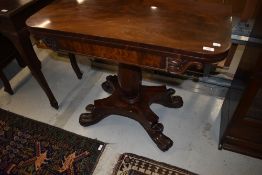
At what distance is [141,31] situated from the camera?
37.2 inches

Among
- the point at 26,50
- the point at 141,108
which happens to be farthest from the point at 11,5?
the point at 141,108

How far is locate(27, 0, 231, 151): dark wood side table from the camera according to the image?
0.87 m

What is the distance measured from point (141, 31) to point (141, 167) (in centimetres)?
85

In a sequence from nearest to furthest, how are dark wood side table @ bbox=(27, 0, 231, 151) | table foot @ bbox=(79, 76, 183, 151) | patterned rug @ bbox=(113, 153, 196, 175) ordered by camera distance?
dark wood side table @ bbox=(27, 0, 231, 151)
patterned rug @ bbox=(113, 153, 196, 175)
table foot @ bbox=(79, 76, 183, 151)

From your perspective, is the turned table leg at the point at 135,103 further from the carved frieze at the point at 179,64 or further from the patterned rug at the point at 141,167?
the carved frieze at the point at 179,64

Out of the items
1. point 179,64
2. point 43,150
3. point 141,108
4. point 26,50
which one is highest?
point 179,64

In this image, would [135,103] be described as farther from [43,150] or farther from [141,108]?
[43,150]

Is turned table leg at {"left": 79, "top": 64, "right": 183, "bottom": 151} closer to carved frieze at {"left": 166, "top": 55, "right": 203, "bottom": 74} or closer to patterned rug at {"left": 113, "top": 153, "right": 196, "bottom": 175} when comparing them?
patterned rug at {"left": 113, "top": 153, "right": 196, "bottom": 175}

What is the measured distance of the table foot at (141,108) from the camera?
58.3 inches

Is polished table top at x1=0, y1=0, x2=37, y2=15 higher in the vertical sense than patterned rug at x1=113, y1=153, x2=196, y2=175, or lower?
higher

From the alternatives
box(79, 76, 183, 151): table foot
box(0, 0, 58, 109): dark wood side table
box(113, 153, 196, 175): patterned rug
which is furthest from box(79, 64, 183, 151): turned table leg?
box(0, 0, 58, 109): dark wood side table

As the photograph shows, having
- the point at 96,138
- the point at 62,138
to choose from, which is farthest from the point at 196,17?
the point at 62,138

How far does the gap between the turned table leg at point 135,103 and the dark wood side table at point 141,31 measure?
37 cm

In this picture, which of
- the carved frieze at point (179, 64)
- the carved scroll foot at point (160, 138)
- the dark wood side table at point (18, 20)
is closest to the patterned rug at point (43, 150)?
the carved scroll foot at point (160, 138)
